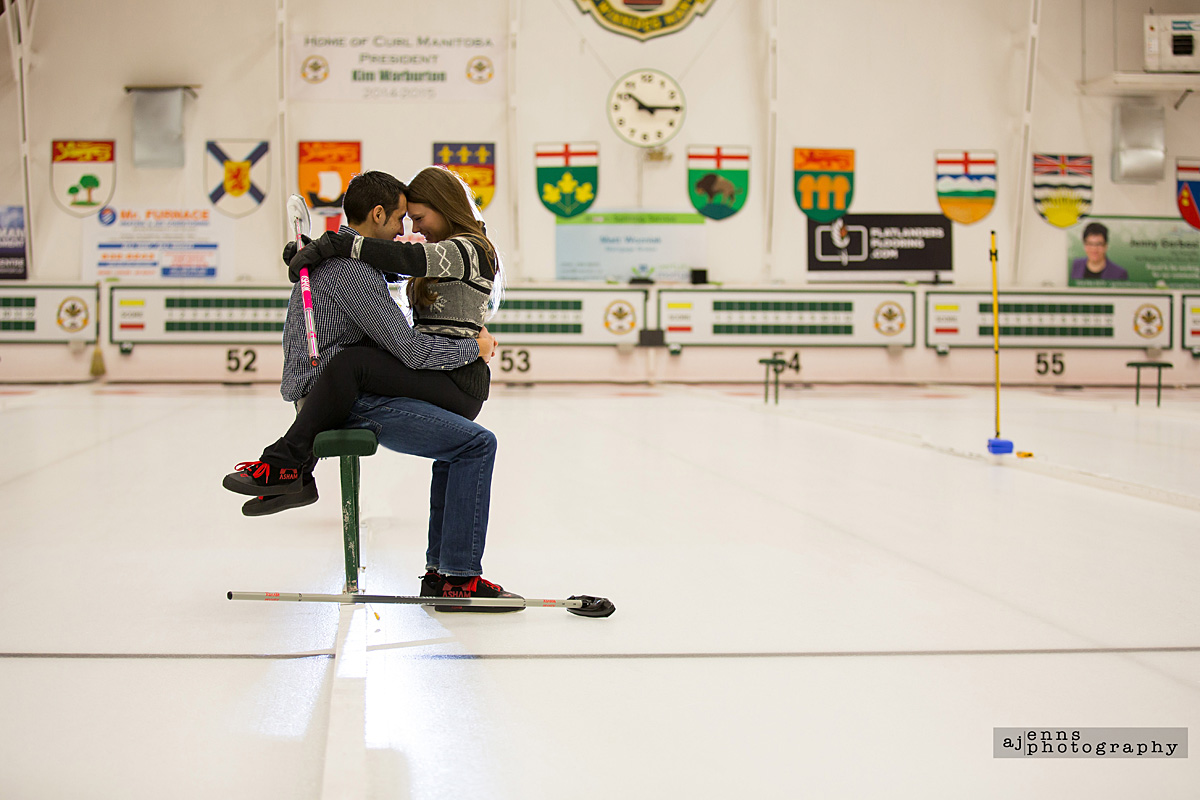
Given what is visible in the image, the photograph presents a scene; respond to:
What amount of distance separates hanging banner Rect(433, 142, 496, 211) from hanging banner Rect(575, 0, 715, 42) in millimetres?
2103

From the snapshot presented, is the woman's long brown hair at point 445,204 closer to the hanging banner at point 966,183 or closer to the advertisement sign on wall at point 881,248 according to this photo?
the advertisement sign on wall at point 881,248

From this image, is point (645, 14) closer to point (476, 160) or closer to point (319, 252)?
point (476, 160)

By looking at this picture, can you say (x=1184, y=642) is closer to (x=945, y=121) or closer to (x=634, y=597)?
(x=634, y=597)

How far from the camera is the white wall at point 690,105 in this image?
413 inches

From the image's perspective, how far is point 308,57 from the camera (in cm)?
1066

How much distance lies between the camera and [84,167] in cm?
1048

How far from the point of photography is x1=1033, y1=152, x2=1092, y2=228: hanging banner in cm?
1120

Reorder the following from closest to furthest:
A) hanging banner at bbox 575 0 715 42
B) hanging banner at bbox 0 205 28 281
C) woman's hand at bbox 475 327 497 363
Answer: woman's hand at bbox 475 327 497 363 < hanging banner at bbox 0 205 28 281 < hanging banner at bbox 575 0 715 42

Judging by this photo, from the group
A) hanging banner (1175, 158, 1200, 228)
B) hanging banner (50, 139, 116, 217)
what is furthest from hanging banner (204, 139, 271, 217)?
hanging banner (1175, 158, 1200, 228)

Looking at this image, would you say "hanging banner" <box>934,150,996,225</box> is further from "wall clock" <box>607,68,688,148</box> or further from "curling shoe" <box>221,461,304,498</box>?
"curling shoe" <box>221,461,304,498</box>

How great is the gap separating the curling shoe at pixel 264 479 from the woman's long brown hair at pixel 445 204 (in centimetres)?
51

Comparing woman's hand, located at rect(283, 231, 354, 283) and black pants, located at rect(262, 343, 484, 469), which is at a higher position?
woman's hand, located at rect(283, 231, 354, 283)

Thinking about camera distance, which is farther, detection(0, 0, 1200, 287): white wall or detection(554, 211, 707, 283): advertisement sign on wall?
detection(554, 211, 707, 283): advertisement sign on wall

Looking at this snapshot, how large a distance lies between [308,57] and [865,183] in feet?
23.5
